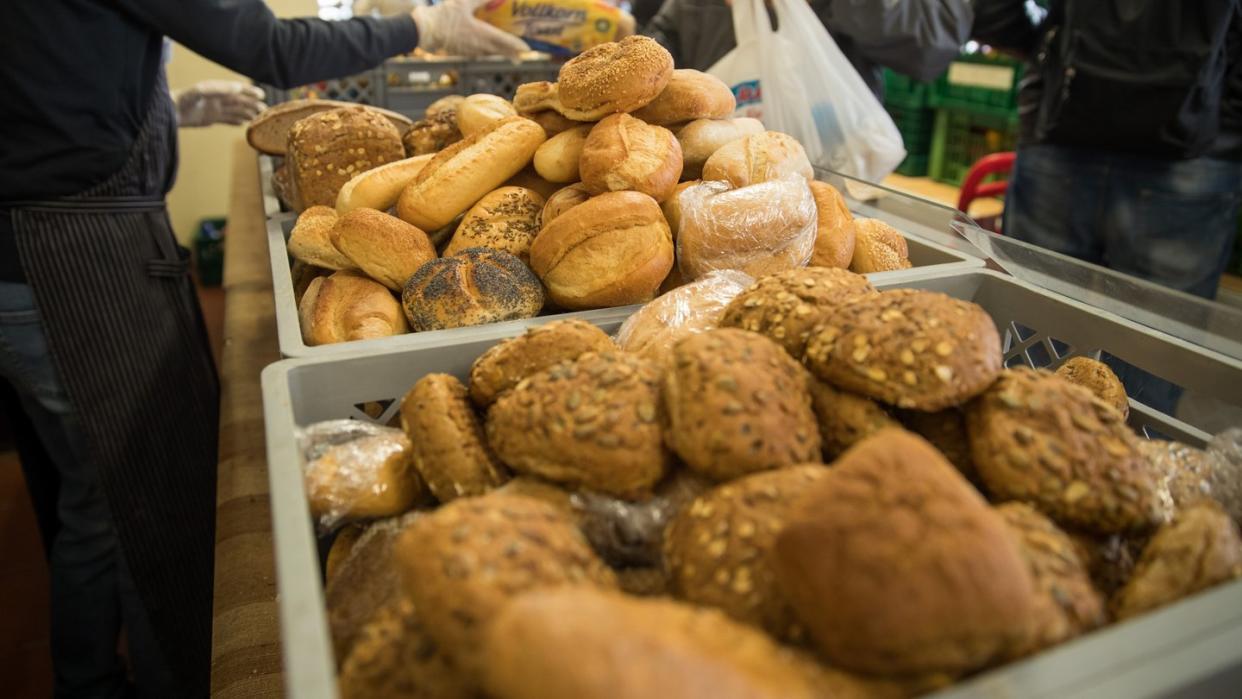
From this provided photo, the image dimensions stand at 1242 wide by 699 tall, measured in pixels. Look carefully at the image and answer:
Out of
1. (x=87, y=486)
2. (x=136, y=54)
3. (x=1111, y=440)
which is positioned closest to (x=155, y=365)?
(x=87, y=486)

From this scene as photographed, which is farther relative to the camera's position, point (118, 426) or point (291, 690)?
point (118, 426)

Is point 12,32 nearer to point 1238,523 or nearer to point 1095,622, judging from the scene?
point 1095,622

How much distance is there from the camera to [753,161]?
1.50m

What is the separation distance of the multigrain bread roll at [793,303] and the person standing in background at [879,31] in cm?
167

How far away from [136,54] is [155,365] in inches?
30.6

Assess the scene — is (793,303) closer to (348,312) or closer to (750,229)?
(750,229)

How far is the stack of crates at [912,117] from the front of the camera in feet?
18.4

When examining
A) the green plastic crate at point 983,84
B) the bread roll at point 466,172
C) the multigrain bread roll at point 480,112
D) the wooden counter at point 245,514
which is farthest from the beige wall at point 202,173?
the green plastic crate at point 983,84

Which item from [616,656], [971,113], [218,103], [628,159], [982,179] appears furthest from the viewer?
[971,113]

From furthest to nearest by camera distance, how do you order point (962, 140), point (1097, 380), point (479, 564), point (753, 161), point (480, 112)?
point (962, 140)
point (480, 112)
point (753, 161)
point (1097, 380)
point (479, 564)

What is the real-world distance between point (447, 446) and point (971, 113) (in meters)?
5.34

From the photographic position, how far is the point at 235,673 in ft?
3.81

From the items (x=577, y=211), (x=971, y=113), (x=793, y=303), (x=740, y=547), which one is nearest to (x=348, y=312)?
(x=577, y=211)

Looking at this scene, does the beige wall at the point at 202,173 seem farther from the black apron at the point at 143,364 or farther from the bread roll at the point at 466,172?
the bread roll at the point at 466,172
